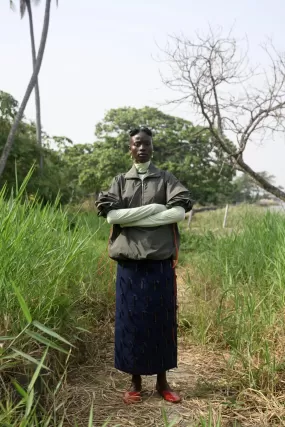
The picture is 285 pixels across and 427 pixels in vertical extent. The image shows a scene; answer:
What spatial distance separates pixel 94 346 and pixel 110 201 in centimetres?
112

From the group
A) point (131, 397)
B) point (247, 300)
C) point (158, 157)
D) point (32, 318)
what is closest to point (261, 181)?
point (247, 300)

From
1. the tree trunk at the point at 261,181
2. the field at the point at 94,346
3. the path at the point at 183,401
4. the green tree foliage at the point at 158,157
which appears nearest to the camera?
the field at the point at 94,346

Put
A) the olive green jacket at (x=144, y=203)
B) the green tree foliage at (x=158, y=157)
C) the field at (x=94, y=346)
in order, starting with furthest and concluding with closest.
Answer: the green tree foliage at (x=158, y=157)
the olive green jacket at (x=144, y=203)
the field at (x=94, y=346)

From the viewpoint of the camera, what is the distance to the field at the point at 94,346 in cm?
193

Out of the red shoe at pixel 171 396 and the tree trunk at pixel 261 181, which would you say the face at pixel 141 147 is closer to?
the red shoe at pixel 171 396

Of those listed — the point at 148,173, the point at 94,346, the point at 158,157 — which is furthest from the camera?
the point at 158,157

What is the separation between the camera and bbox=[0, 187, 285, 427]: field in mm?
1931

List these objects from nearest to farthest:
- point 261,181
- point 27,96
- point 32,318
Result: 1. point 32,318
2. point 261,181
3. point 27,96

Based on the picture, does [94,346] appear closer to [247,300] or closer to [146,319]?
[146,319]

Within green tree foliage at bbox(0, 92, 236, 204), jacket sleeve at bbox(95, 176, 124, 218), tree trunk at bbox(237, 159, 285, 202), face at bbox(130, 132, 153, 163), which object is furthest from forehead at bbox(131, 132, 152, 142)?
green tree foliage at bbox(0, 92, 236, 204)

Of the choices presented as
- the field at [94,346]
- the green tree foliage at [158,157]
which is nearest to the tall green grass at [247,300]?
the field at [94,346]

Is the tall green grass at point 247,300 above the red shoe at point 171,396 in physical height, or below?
above

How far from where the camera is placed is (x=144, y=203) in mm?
2467

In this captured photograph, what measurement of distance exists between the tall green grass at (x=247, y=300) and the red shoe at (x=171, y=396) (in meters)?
0.38
